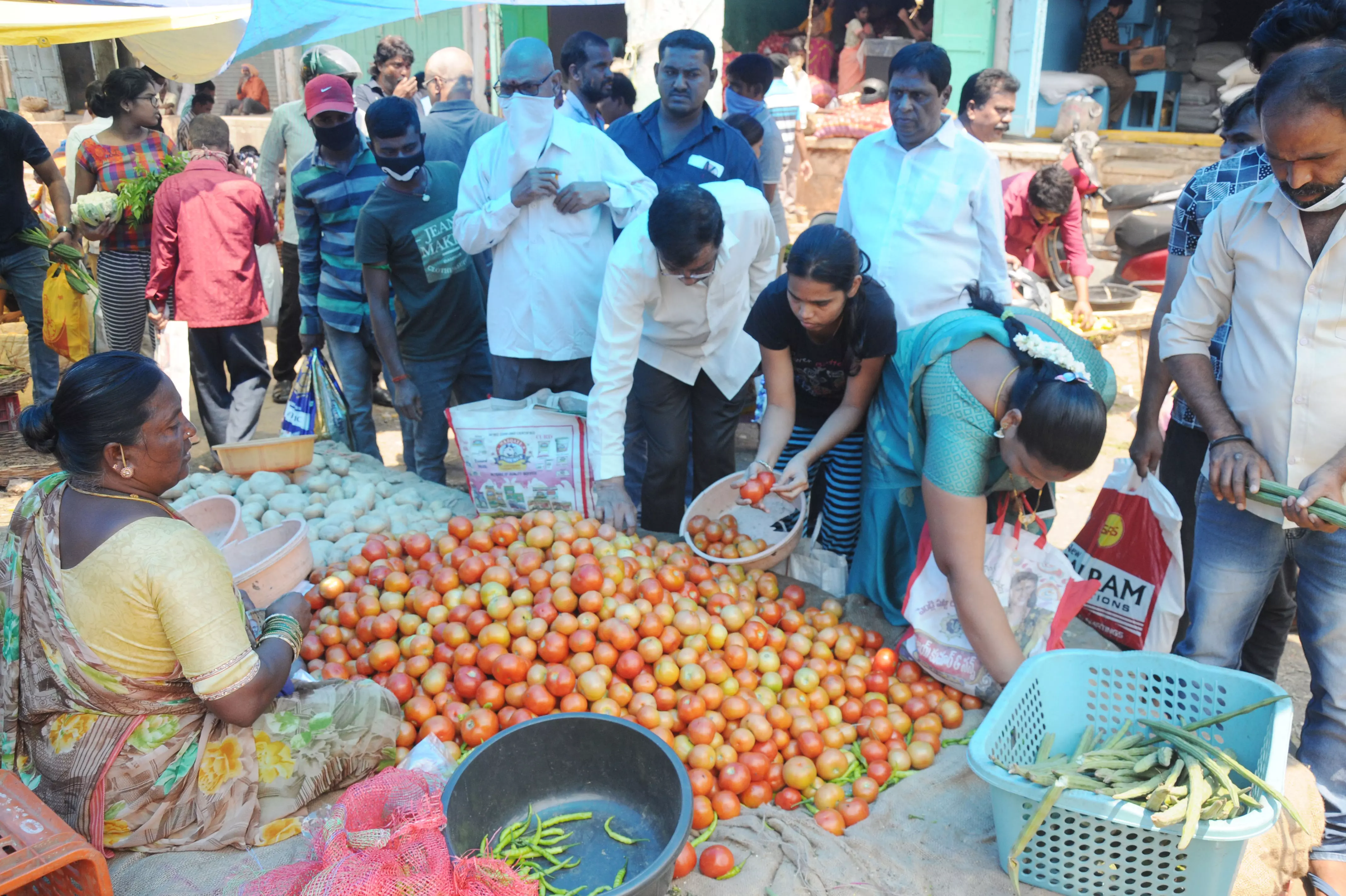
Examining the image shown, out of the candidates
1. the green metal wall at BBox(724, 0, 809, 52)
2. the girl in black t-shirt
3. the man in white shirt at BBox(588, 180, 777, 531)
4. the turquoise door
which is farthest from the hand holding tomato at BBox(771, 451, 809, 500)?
the green metal wall at BBox(724, 0, 809, 52)

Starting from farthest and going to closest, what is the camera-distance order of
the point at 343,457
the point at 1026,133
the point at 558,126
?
the point at 1026,133
the point at 343,457
the point at 558,126

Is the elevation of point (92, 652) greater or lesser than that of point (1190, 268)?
lesser

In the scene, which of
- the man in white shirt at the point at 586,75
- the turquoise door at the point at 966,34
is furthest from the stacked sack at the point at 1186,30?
the man in white shirt at the point at 586,75

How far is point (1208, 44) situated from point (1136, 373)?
7.13 meters

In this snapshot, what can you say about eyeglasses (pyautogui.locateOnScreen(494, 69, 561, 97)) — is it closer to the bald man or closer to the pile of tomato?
the bald man

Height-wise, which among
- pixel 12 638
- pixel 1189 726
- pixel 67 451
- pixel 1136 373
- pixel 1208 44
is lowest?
pixel 1136 373

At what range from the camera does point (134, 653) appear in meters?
2.05

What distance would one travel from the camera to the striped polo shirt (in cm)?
443

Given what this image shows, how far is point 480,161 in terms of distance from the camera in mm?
3807

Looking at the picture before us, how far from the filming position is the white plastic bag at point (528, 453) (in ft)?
11.7

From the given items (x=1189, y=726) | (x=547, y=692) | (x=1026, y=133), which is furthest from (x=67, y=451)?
(x=1026, y=133)

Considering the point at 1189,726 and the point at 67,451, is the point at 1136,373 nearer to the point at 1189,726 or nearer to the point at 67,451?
the point at 1189,726

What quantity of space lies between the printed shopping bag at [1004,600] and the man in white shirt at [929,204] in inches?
49.8

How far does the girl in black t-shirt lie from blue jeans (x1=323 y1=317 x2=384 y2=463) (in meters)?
2.22
